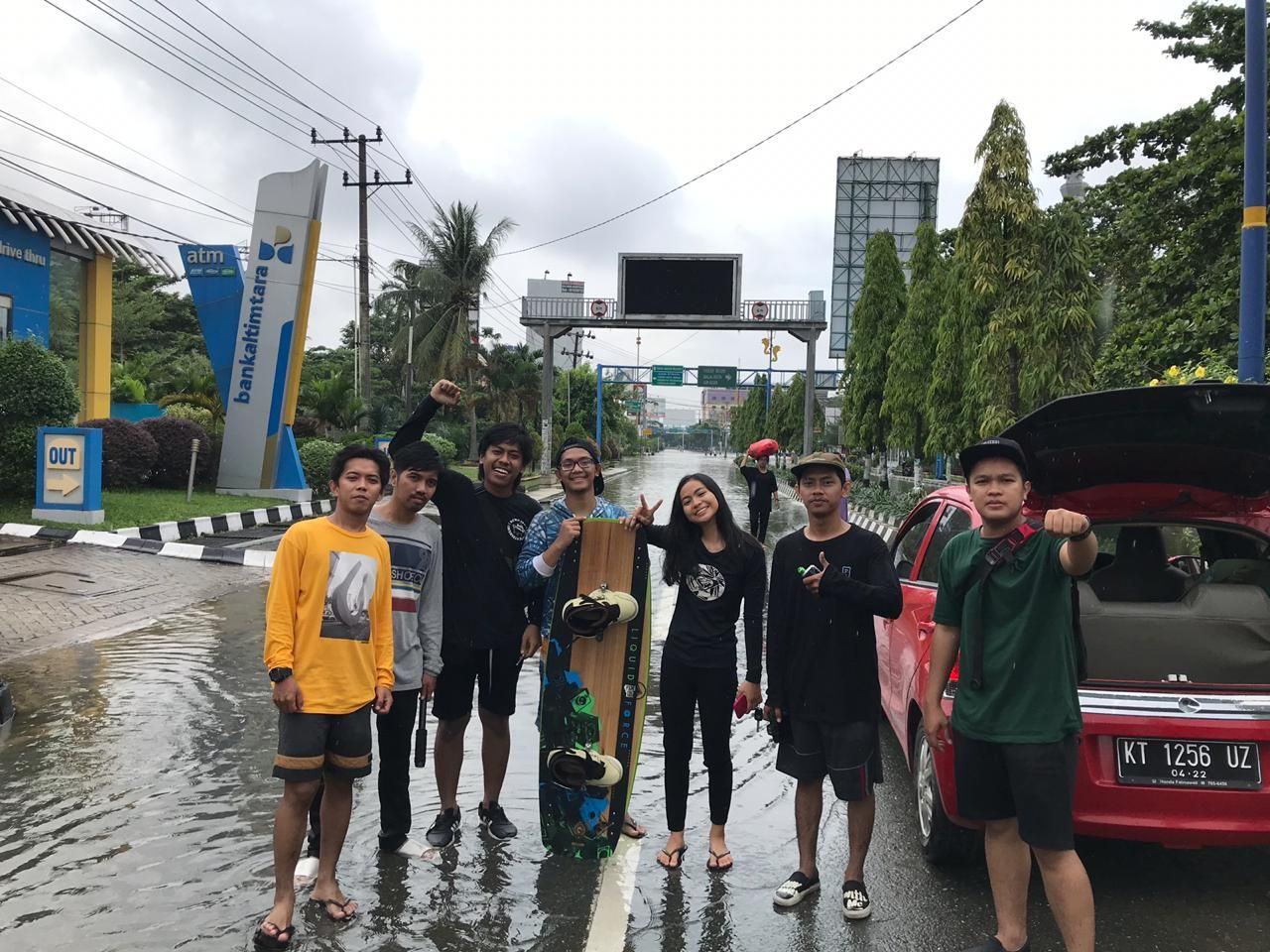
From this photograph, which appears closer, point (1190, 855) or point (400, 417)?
point (1190, 855)

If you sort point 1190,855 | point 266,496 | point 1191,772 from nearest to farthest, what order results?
point 1191,772, point 1190,855, point 266,496

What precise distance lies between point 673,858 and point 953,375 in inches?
647

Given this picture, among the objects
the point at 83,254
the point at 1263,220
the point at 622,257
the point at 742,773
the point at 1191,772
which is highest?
the point at 622,257

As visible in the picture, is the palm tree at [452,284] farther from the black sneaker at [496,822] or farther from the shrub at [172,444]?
the black sneaker at [496,822]

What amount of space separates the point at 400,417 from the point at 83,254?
22871 mm

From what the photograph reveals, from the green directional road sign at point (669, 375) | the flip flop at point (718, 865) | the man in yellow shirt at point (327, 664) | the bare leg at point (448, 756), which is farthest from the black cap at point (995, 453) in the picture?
the green directional road sign at point (669, 375)

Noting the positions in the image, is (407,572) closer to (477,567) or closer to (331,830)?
(477,567)

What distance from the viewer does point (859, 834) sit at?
146 inches

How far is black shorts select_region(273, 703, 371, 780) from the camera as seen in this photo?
3396 mm

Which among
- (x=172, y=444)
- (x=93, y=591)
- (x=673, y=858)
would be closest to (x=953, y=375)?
(x=93, y=591)

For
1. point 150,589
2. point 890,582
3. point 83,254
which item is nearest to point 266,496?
point 83,254

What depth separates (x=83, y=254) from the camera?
890 inches

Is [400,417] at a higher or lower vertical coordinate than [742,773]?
higher

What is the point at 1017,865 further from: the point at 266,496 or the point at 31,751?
the point at 266,496
